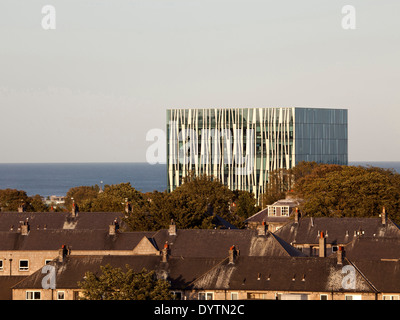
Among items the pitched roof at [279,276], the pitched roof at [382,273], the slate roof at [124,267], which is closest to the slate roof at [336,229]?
the pitched roof at [382,273]

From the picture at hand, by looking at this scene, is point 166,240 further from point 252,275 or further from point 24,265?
point 252,275

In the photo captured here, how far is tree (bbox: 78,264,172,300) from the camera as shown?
54625 mm

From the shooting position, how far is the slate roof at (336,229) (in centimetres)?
9325

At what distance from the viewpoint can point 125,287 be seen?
5462cm

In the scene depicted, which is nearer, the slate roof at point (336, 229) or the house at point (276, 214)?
the slate roof at point (336, 229)

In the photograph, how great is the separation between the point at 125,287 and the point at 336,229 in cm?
4481

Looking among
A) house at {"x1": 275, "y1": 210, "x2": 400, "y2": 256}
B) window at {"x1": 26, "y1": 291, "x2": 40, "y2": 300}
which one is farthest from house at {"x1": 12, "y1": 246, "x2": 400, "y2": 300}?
house at {"x1": 275, "y1": 210, "x2": 400, "y2": 256}

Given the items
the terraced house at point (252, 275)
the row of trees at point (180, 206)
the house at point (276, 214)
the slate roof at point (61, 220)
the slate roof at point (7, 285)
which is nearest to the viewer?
the terraced house at point (252, 275)

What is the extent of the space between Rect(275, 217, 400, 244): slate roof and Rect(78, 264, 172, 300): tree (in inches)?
1572

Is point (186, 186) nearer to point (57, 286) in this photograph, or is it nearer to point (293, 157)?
point (293, 157)

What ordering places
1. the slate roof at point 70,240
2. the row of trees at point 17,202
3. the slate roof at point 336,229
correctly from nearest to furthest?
the slate roof at point 70,240
the slate roof at point 336,229
the row of trees at point 17,202

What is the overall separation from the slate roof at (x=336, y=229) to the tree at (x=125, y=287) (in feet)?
131

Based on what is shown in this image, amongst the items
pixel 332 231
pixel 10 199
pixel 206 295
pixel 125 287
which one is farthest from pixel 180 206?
pixel 10 199

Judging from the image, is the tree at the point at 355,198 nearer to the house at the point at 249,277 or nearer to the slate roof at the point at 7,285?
the house at the point at 249,277
